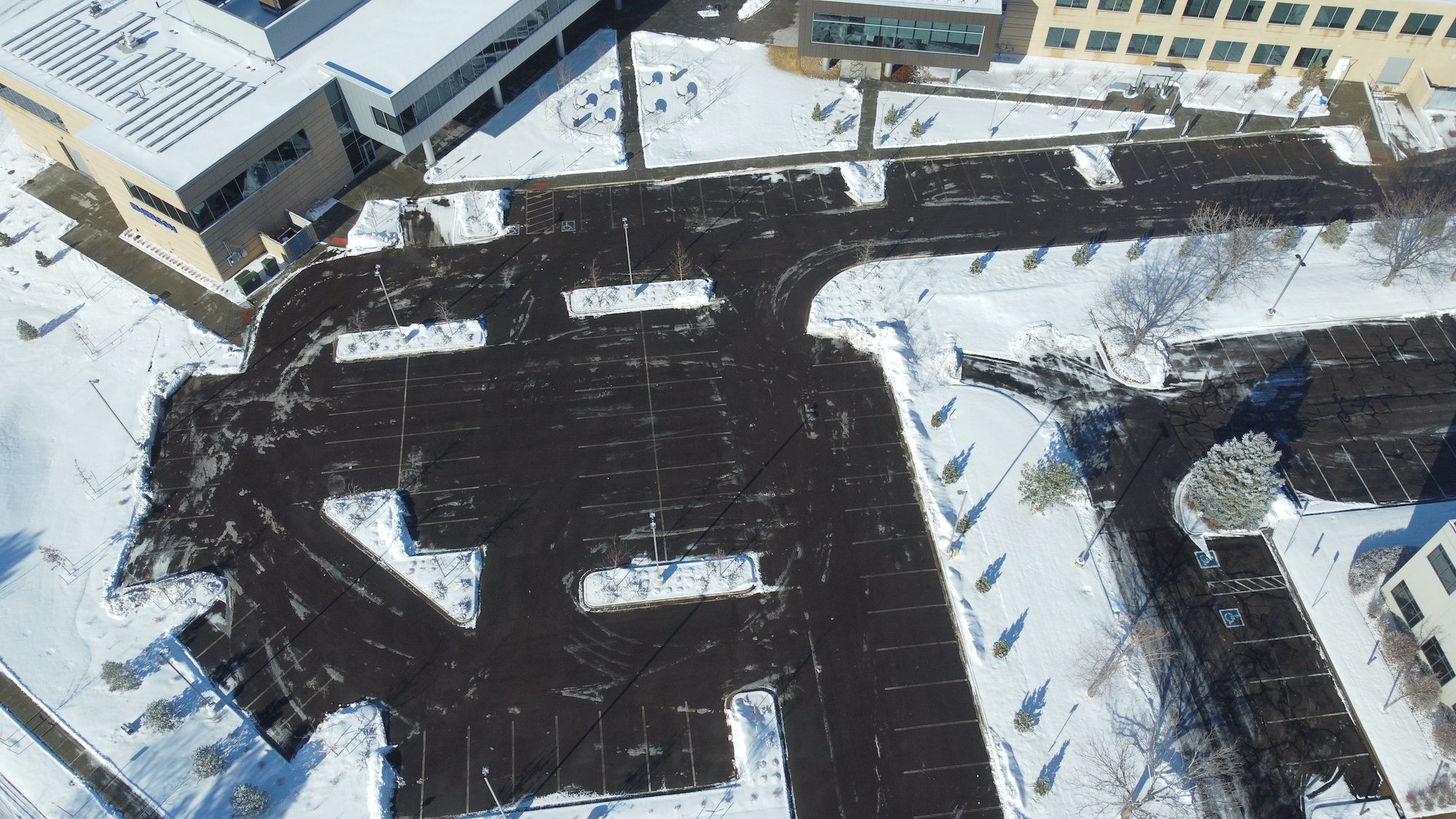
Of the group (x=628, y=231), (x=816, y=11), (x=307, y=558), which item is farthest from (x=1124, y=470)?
(x=307, y=558)

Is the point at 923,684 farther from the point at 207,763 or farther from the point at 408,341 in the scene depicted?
the point at 408,341

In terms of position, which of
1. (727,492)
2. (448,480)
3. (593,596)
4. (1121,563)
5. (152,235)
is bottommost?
(1121,563)

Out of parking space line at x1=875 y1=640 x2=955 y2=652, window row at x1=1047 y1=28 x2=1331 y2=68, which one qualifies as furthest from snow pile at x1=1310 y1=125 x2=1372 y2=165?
parking space line at x1=875 y1=640 x2=955 y2=652

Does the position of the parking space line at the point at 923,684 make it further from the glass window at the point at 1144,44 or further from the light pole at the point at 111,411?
the glass window at the point at 1144,44

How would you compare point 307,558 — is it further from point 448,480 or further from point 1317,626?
point 1317,626

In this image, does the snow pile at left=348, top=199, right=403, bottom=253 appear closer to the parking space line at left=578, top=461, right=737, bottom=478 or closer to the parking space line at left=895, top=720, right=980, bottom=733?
the parking space line at left=578, top=461, right=737, bottom=478
